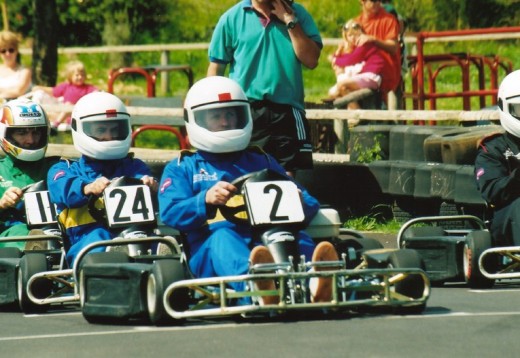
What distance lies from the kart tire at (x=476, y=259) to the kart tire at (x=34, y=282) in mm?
2433

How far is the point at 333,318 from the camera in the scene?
306 inches

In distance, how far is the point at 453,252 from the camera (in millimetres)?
9398

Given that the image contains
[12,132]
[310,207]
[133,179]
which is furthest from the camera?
[12,132]

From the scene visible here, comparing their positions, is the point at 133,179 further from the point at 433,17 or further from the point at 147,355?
the point at 433,17

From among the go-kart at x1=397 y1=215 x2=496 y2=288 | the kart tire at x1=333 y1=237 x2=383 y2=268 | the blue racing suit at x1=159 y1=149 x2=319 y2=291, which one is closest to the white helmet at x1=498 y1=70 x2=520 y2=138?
the go-kart at x1=397 y1=215 x2=496 y2=288

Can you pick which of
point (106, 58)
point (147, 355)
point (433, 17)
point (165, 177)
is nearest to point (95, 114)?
point (165, 177)

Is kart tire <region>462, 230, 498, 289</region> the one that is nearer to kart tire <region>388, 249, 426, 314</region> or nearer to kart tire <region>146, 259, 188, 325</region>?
kart tire <region>388, 249, 426, 314</region>

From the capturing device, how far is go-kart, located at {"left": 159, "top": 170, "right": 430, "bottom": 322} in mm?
7496

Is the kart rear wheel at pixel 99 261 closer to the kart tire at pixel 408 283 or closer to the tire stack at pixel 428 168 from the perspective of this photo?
the kart tire at pixel 408 283

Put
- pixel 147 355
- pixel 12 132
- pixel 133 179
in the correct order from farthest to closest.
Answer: pixel 12 132
pixel 133 179
pixel 147 355

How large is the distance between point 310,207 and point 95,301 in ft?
4.07

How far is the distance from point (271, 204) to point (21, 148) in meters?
3.05

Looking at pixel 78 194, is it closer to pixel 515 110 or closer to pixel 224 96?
pixel 224 96

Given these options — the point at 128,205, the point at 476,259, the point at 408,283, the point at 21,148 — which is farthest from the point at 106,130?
the point at 408,283
